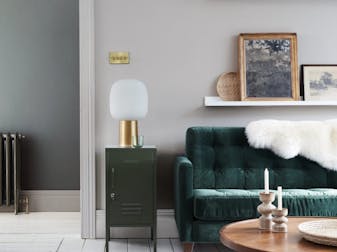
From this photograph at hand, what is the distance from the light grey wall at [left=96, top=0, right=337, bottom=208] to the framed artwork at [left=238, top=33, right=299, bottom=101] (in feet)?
0.25

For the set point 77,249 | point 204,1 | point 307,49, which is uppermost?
point 204,1

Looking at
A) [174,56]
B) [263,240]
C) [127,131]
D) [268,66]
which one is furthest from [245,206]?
[174,56]

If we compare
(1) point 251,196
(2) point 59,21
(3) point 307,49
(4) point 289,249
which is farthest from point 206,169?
(2) point 59,21

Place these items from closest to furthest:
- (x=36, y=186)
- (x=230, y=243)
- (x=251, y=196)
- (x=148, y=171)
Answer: (x=230, y=243), (x=251, y=196), (x=148, y=171), (x=36, y=186)

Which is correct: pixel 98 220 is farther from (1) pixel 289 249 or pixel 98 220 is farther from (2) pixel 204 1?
(1) pixel 289 249

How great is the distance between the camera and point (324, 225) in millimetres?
2598

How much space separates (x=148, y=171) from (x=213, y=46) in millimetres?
1120

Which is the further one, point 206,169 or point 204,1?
point 204,1

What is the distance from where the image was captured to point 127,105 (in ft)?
13.5

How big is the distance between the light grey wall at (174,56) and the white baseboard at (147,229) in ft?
0.25

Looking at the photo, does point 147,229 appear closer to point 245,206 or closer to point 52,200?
point 245,206

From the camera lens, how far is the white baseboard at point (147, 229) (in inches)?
173

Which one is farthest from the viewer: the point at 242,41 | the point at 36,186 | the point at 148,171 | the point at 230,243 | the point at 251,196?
the point at 36,186

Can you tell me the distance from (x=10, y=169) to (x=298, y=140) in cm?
279
